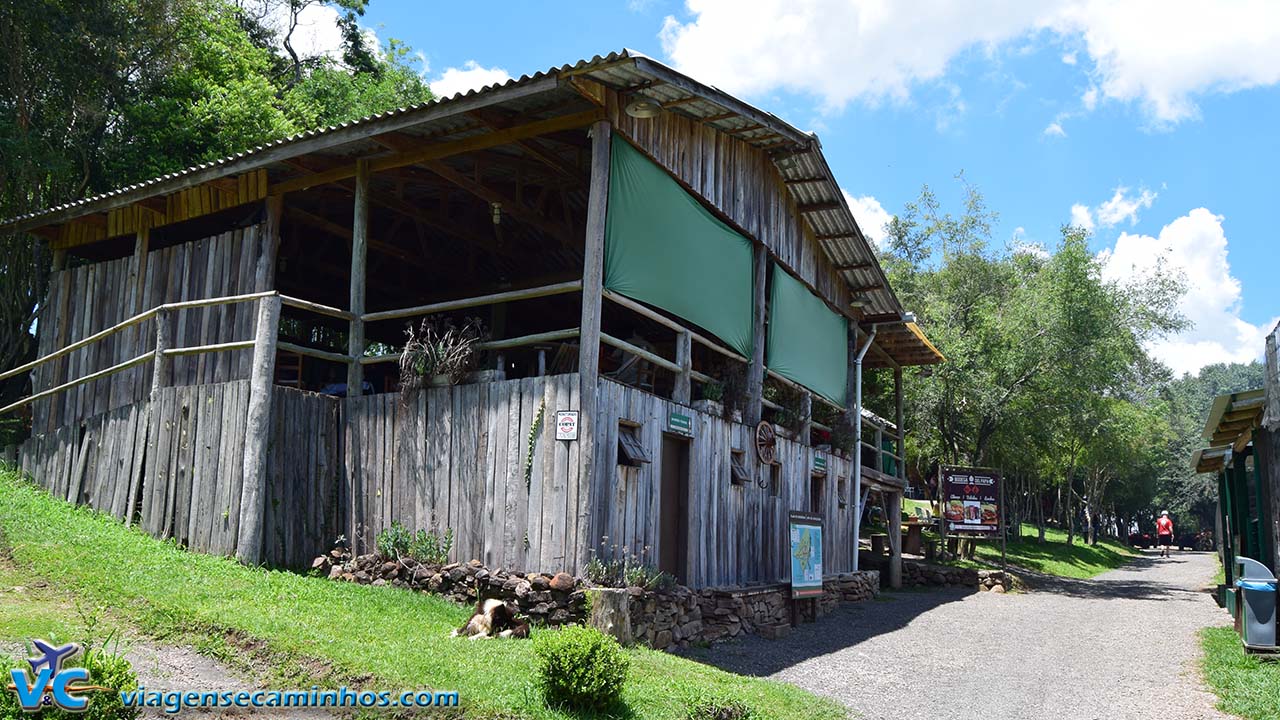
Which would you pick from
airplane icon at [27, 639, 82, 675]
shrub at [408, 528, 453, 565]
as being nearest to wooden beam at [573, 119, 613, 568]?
shrub at [408, 528, 453, 565]

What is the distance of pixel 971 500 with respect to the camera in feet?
73.6

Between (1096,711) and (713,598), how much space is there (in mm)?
4567

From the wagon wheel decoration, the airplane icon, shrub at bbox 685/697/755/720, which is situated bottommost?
shrub at bbox 685/697/755/720

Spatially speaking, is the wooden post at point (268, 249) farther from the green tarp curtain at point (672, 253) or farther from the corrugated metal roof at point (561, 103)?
the green tarp curtain at point (672, 253)

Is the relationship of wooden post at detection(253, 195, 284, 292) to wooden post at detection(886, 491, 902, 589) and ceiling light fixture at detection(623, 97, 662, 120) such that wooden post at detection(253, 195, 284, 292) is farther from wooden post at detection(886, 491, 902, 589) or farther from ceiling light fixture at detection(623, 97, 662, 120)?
wooden post at detection(886, 491, 902, 589)

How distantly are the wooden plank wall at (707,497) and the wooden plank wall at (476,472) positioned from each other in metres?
0.41

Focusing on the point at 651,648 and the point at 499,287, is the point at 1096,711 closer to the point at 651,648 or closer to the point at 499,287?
the point at 651,648

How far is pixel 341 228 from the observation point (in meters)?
15.1

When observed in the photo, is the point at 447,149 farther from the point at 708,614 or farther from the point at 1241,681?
the point at 1241,681

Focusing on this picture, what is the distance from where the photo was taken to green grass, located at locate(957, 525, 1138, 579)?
30.2 meters

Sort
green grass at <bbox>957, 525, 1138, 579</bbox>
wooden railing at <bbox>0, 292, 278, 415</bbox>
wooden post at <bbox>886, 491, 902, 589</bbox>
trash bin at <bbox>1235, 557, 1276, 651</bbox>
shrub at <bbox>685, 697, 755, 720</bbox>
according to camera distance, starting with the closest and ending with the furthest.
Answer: shrub at <bbox>685, 697, 755, 720</bbox> < trash bin at <bbox>1235, 557, 1276, 651</bbox> < wooden railing at <bbox>0, 292, 278, 415</bbox> < wooden post at <bbox>886, 491, 902, 589</bbox> < green grass at <bbox>957, 525, 1138, 579</bbox>

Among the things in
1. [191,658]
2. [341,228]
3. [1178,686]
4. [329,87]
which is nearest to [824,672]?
[1178,686]

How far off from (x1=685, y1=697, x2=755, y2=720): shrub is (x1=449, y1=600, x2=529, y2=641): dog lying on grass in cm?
205

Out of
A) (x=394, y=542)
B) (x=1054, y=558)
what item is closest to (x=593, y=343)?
(x=394, y=542)
